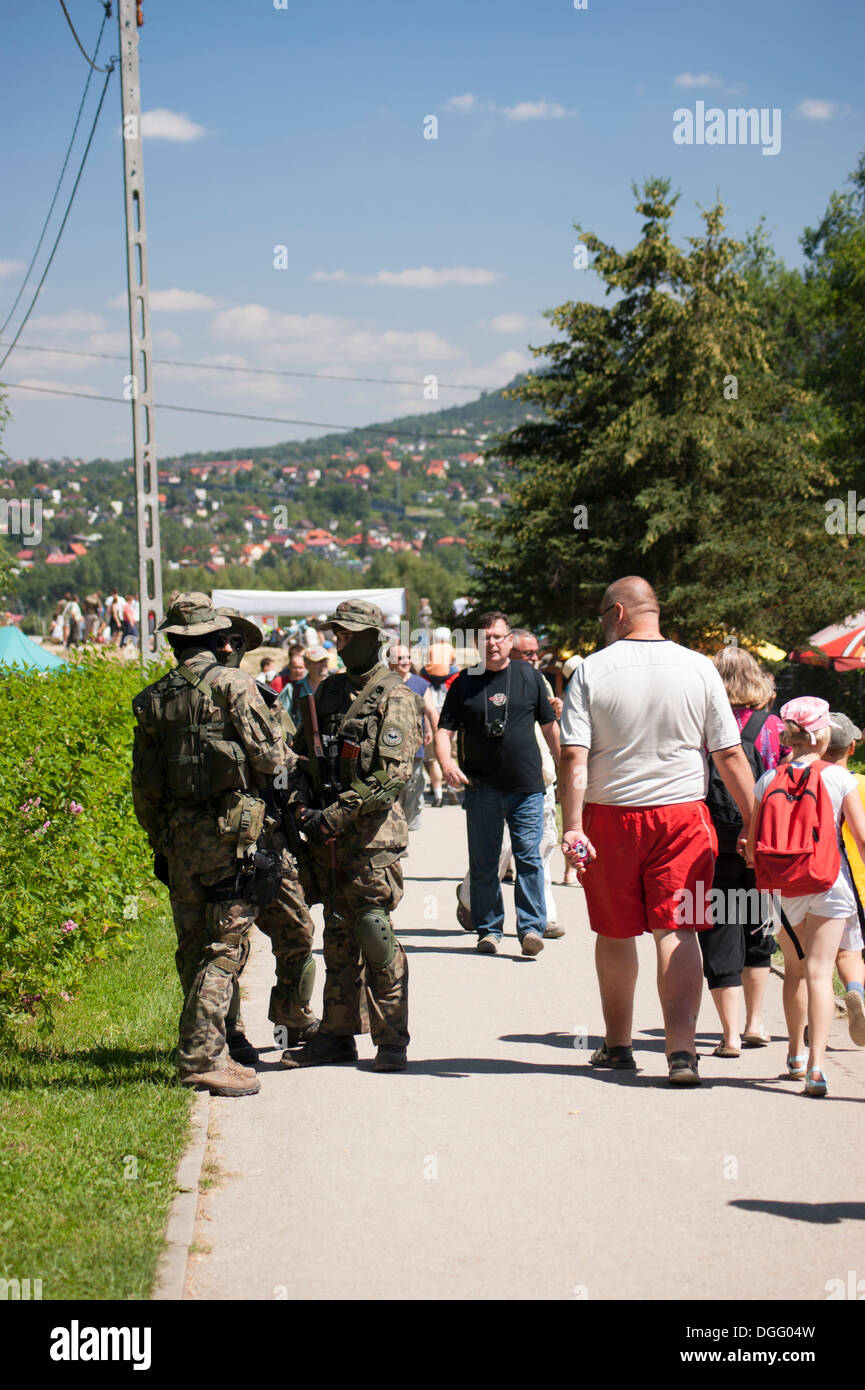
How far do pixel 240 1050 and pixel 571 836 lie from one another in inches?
69.7

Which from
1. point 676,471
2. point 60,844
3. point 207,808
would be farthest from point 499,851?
point 676,471

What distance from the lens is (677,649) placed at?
580 cm

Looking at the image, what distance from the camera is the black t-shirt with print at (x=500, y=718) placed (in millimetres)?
8805

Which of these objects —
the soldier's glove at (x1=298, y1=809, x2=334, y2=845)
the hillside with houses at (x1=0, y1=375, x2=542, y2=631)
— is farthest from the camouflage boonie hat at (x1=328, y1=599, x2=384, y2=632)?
the hillside with houses at (x1=0, y1=375, x2=542, y2=631)

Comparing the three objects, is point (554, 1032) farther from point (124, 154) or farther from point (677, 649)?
point (124, 154)

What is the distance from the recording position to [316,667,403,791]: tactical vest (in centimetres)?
586

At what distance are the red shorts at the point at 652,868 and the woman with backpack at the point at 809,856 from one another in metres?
0.28

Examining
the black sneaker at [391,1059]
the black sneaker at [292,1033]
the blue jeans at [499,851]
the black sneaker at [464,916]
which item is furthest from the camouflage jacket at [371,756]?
the black sneaker at [464,916]

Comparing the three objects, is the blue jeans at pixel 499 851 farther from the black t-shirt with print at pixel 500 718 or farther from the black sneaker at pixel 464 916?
the black sneaker at pixel 464 916

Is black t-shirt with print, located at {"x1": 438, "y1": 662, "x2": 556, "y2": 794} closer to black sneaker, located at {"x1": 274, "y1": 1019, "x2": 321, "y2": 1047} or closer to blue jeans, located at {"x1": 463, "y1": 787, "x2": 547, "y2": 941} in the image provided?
blue jeans, located at {"x1": 463, "y1": 787, "x2": 547, "y2": 941}

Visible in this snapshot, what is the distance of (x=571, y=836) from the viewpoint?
5.56 meters

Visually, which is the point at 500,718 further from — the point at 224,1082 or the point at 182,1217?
the point at 182,1217
